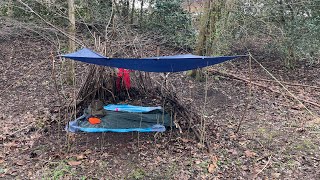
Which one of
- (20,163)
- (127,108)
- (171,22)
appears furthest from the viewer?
(171,22)

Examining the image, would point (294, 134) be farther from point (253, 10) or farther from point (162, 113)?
point (253, 10)

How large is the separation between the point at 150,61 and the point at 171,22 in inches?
225

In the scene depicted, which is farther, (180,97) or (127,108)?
(180,97)

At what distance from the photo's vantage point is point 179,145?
14.1ft

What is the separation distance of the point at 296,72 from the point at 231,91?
2.25m

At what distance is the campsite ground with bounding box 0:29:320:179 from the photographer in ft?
12.2

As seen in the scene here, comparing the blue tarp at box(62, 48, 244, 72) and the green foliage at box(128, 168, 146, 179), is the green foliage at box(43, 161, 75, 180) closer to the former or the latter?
the green foliage at box(128, 168, 146, 179)

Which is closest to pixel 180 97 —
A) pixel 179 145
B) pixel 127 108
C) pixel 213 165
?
pixel 127 108

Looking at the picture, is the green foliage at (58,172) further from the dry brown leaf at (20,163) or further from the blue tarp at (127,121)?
the blue tarp at (127,121)

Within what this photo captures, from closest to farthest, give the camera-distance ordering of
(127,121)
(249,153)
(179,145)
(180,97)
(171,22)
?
1. (249,153)
2. (179,145)
3. (127,121)
4. (180,97)
5. (171,22)

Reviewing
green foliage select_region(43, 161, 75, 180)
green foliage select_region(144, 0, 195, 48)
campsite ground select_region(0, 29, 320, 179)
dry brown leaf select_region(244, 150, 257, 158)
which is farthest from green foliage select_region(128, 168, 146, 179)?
green foliage select_region(144, 0, 195, 48)

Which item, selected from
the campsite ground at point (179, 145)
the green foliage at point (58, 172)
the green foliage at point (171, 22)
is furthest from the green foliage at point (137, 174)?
the green foliage at point (171, 22)

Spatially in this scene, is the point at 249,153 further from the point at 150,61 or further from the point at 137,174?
the point at 150,61

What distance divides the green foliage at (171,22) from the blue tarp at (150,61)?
15.8 ft
